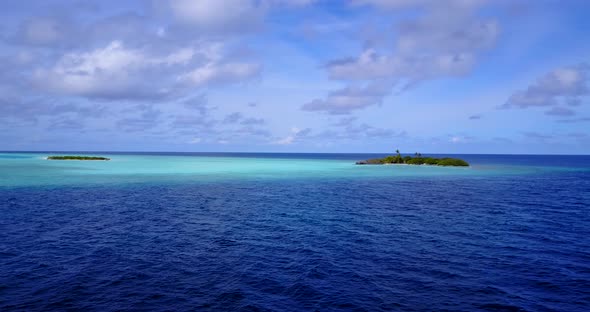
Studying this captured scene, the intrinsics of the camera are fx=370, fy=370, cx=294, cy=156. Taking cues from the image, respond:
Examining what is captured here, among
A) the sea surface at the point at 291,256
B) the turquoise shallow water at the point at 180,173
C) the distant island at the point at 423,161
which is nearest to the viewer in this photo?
the sea surface at the point at 291,256

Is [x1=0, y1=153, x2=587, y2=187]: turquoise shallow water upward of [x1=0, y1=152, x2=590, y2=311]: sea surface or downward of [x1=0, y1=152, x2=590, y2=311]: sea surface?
upward

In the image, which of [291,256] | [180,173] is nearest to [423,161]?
[180,173]

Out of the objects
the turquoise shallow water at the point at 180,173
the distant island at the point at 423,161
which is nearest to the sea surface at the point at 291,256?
the turquoise shallow water at the point at 180,173

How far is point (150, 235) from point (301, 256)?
12554 mm

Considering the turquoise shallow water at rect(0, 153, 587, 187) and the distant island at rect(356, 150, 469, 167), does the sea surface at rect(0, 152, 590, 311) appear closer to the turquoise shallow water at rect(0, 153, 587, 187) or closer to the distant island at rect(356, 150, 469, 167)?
the turquoise shallow water at rect(0, 153, 587, 187)

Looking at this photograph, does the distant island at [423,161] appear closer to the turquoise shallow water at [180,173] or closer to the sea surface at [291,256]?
the turquoise shallow water at [180,173]

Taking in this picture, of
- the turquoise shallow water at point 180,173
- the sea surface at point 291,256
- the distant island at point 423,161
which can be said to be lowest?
the sea surface at point 291,256

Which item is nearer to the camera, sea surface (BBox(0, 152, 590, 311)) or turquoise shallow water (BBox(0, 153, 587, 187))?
sea surface (BBox(0, 152, 590, 311))

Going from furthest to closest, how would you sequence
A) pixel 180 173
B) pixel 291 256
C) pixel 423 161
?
pixel 423 161 < pixel 180 173 < pixel 291 256

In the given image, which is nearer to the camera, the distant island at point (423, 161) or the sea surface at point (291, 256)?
the sea surface at point (291, 256)

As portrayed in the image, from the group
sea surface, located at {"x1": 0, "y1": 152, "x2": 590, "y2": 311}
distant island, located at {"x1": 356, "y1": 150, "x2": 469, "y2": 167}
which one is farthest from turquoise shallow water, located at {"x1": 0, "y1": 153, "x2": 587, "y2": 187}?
sea surface, located at {"x1": 0, "y1": 152, "x2": 590, "y2": 311}

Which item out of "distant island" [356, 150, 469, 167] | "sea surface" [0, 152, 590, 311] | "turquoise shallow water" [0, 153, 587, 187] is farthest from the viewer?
"distant island" [356, 150, 469, 167]

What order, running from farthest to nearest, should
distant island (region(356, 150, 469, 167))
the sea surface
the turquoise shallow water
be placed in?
distant island (region(356, 150, 469, 167)), the turquoise shallow water, the sea surface

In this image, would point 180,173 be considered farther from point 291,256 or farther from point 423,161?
point 423,161
